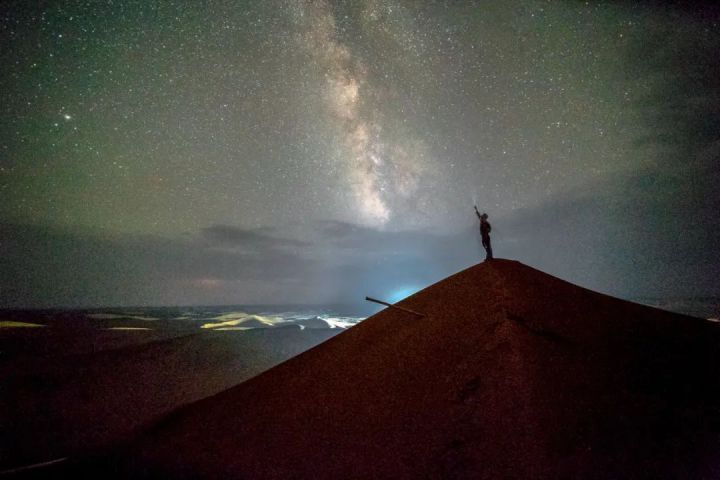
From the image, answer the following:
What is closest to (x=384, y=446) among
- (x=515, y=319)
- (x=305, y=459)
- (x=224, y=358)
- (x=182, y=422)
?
(x=305, y=459)

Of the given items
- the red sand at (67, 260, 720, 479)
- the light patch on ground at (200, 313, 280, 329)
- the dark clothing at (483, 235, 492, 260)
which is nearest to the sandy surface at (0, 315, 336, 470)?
the red sand at (67, 260, 720, 479)

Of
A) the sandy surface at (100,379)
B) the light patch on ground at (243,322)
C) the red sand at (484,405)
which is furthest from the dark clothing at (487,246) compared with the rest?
the light patch on ground at (243,322)

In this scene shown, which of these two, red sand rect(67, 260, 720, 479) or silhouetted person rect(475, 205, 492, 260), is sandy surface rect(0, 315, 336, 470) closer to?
red sand rect(67, 260, 720, 479)

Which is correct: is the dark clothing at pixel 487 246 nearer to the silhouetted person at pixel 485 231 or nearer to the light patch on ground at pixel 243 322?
the silhouetted person at pixel 485 231

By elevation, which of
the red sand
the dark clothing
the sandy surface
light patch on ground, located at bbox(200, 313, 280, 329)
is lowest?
light patch on ground, located at bbox(200, 313, 280, 329)

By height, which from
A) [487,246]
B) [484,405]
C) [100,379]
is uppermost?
[487,246]

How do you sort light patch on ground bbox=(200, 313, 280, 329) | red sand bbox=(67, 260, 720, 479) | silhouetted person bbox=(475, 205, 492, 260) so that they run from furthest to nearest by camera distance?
light patch on ground bbox=(200, 313, 280, 329) → silhouetted person bbox=(475, 205, 492, 260) → red sand bbox=(67, 260, 720, 479)

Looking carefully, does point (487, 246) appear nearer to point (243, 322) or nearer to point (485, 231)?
point (485, 231)

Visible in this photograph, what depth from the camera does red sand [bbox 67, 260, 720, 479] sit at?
12.0ft

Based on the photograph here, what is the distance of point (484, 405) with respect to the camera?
445 centimetres

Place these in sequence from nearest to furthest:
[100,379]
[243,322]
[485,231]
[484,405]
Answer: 1. [484,405]
2. [485,231]
3. [100,379]
4. [243,322]

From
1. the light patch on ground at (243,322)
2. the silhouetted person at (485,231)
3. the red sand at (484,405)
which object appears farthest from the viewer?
the light patch on ground at (243,322)

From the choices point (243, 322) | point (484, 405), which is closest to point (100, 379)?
point (484, 405)

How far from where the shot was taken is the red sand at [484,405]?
3658 mm
